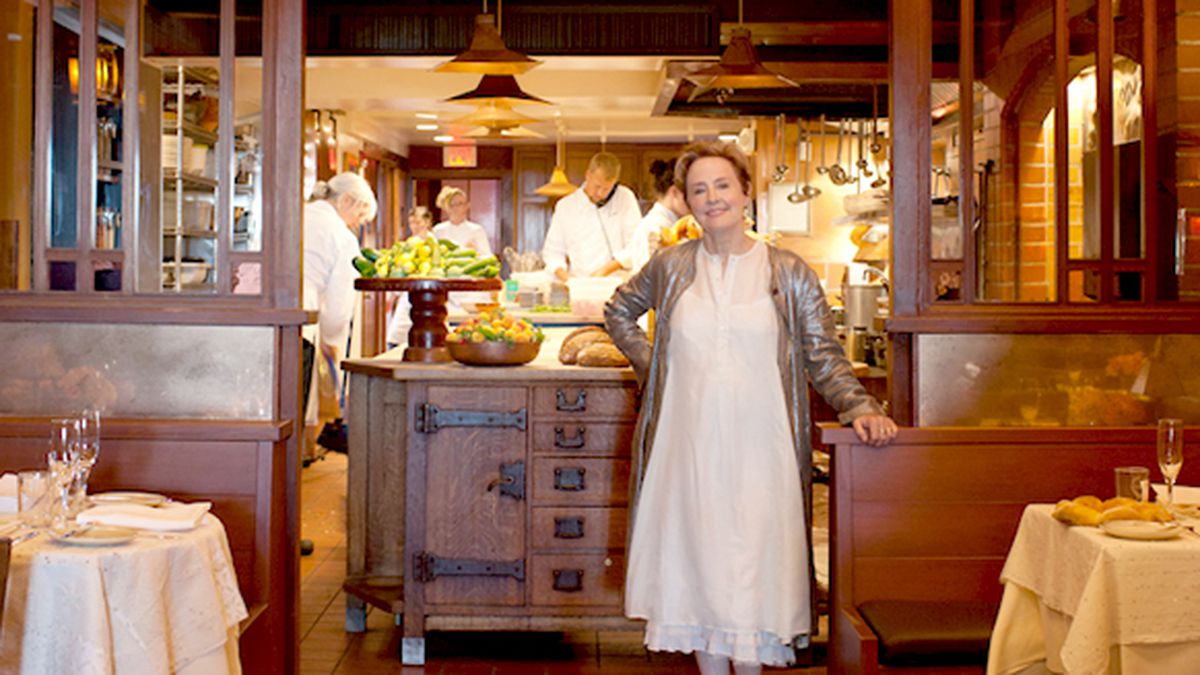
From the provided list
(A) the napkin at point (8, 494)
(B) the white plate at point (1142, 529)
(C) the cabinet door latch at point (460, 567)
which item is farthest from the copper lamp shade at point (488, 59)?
(B) the white plate at point (1142, 529)

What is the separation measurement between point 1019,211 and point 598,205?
427 cm

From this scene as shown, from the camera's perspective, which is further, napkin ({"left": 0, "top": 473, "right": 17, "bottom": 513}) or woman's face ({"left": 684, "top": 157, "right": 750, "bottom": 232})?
woman's face ({"left": 684, "top": 157, "right": 750, "bottom": 232})

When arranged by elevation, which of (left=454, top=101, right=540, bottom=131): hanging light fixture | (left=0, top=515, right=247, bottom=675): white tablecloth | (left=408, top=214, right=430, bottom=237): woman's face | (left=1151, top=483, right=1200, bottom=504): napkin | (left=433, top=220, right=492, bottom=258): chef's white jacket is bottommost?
(left=0, top=515, right=247, bottom=675): white tablecloth

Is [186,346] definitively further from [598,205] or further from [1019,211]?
[598,205]

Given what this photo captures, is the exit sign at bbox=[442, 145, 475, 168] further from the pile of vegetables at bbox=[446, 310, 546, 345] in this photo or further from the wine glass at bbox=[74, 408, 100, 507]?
the wine glass at bbox=[74, 408, 100, 507]

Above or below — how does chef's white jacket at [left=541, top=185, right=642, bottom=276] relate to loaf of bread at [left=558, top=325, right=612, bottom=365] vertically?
above

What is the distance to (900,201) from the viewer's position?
146 inches

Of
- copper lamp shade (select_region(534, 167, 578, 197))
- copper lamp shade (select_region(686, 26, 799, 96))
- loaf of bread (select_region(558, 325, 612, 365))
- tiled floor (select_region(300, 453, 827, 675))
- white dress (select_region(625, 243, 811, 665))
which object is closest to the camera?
white dress (select_region(625, 243, 811, 665))

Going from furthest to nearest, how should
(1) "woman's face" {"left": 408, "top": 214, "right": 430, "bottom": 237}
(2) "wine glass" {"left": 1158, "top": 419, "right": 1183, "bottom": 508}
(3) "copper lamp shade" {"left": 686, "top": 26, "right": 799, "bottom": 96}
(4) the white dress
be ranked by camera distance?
1. (1) "woman's face" {"left": 408, "top": 214, "right": 430, "bottom": 237}
2. (3) "copper lamp shade" {"left": 686, "top": 26, "right": 799, "bottom": 96}
3. (4) the white dress
4. (2) "wine glass" {"left": 1158, "top": 419, "right": 1183, "bottom": 508}

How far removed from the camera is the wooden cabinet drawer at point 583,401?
464 centimetres

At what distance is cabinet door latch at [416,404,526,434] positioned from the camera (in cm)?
462

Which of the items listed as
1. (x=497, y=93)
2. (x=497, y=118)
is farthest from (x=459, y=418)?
(x=497, y=118)

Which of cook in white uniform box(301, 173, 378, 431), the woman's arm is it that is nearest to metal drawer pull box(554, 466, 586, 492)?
the woman's arm

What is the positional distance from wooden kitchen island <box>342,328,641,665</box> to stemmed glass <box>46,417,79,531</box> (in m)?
1.90
